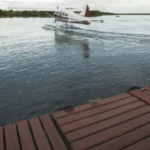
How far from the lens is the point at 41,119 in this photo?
5035 mm

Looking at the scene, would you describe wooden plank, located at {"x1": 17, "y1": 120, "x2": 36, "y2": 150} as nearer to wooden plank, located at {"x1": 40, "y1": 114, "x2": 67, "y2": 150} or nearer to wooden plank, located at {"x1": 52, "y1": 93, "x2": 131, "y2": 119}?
wooden plank, located at {"x1": 40, "y1": 114, "x2": 67, "y2": 150}

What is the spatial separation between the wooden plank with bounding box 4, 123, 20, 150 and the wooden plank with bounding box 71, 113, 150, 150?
1.56 m

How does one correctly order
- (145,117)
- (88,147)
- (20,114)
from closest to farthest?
(88,147) < (145,117) < (20,114)

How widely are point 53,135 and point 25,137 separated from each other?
2.66 feet

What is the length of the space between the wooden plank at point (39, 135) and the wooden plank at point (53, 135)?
0.14m

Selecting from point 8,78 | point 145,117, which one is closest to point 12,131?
point 145,117

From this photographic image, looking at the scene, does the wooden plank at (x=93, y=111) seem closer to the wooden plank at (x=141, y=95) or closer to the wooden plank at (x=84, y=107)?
the wooden plank at (x=84, y=107)

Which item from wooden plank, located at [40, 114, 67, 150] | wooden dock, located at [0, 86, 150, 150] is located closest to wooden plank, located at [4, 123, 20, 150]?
wooden dock, located at [0, 86, 150, 150]

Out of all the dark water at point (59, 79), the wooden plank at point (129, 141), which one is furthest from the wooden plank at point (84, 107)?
the wooden plank at point (129, 141)

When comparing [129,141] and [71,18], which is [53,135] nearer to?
[129,141]

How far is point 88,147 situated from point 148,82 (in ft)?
23.3

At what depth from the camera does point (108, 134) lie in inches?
165

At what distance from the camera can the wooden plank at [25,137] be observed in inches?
154

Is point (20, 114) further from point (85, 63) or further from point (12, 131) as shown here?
point (85, 63)
